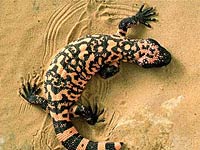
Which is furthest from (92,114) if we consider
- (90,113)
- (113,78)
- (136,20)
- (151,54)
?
(136,20)

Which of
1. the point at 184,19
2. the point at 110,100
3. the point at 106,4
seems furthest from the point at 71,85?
the point at 184,19

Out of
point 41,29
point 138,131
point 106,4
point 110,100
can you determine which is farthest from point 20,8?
point 138,131

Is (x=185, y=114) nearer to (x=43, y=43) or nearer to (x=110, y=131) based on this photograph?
(x=110, y=131)

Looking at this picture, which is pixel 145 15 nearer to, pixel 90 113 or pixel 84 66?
pixel 84 66

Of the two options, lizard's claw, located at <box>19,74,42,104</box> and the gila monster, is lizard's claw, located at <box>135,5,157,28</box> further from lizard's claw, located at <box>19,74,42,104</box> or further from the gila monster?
lizard's claw, located at <box>19,74,42,104</box>

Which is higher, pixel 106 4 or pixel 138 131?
pixel 106 4

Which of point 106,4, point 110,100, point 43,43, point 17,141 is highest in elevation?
point 106,4

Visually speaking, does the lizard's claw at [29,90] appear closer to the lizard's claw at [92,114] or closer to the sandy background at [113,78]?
the sandy background at [113,78]
